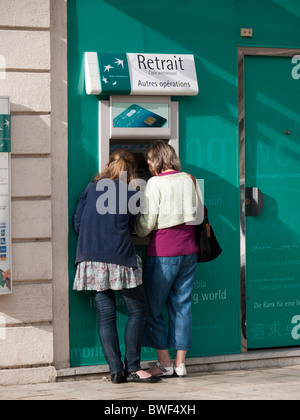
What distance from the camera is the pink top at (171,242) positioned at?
602 cm

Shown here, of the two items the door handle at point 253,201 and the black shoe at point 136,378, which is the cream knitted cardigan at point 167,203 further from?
the black shoe at point 136,378

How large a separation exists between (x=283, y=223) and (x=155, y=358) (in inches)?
62.7

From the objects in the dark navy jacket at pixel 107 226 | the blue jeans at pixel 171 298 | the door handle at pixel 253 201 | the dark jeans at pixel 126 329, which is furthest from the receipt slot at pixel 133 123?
the dark jeans at pixel 126 329

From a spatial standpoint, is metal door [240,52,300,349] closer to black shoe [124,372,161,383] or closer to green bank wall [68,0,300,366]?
green bank wall [68,0,300,366]

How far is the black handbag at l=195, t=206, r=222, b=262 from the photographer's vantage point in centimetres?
616

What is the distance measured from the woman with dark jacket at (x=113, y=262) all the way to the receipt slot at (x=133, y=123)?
0.20 m

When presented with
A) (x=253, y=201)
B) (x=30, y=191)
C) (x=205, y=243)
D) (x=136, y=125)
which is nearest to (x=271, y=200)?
(x=253, y=201)

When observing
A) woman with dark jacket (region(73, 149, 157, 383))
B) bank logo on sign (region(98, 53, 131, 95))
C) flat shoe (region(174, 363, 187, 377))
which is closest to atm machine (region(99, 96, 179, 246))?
bank logo on sign (region(98, 53, 131, 95))

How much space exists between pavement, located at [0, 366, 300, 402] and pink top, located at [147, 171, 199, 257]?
98 cm

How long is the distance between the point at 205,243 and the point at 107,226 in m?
0.83

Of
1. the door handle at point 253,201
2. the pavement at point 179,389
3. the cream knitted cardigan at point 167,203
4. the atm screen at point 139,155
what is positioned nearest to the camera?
the pavement at point 179,389

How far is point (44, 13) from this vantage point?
19.9ft

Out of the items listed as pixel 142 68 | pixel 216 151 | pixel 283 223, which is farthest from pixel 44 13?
pixel 283 223

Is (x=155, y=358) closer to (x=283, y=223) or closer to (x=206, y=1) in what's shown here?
(x=283, y=223)
